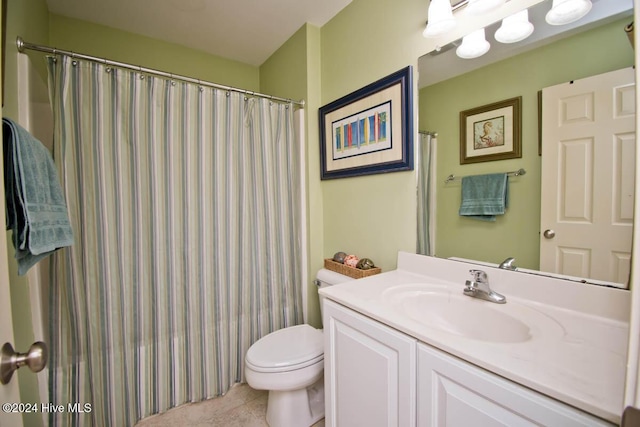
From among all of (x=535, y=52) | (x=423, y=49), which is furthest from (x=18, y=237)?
(x=535, y=52)

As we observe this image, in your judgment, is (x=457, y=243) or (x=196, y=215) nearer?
(x=457, y=243)

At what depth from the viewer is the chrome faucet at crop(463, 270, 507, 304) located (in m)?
0.98

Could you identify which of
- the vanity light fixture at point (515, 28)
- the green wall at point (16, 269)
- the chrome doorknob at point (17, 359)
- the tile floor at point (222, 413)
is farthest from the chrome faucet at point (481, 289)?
the green wall at point (16, 269)

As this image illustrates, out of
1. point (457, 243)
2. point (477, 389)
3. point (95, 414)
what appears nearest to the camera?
point (477, 389)

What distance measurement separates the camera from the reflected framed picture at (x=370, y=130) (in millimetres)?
1345

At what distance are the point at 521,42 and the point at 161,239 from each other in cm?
186

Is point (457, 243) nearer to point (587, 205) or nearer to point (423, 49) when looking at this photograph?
point (587, 205)

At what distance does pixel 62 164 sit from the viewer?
1.25m

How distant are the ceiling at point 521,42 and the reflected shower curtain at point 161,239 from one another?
960 mm

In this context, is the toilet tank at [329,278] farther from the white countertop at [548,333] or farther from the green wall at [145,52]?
the green wall at [145,52]

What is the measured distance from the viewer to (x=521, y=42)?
999 mm

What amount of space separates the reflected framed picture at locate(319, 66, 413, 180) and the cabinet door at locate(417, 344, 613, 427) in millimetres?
904

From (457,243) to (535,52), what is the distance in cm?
77

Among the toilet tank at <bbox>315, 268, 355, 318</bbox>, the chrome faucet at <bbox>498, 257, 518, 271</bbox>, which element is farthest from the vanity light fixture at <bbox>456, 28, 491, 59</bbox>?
the toilet tank at <bbox>315, 268, 355, 318</bbox>
